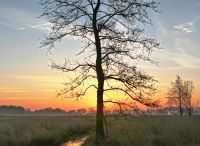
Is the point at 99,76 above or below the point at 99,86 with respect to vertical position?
above

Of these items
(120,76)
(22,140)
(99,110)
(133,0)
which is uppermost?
(133,0)

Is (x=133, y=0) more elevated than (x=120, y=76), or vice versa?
(x=133, y=0)

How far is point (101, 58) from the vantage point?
2142cm

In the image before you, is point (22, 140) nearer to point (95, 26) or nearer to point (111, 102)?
point (111, 102)

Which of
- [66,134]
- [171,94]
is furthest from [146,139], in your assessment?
[171,94]

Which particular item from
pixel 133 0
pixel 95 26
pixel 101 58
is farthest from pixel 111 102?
pixel 133 0

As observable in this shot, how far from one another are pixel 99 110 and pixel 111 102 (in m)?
0.77

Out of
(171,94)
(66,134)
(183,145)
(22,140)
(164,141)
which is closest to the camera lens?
(183,145)

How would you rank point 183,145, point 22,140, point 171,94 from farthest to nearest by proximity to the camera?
point 171,94
point 22,140
point 183,145

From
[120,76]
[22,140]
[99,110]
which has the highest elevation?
[120,76]

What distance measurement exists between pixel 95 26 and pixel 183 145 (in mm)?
7713

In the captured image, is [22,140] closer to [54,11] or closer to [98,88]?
[98,88]

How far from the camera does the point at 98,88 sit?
70.1 feet

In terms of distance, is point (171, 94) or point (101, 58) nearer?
point (101, 58)
